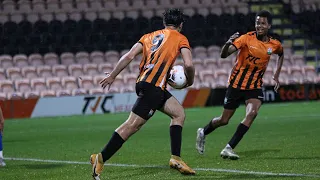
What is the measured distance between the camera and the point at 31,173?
10.3 metres

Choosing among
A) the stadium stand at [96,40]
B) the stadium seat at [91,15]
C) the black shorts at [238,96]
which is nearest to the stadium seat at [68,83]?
the stadium stand at [96,40]

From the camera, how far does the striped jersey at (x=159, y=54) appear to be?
907cm

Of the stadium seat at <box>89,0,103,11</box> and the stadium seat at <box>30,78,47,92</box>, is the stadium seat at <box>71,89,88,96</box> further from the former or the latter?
the stadium seat at <box>89,0,103,11</box>

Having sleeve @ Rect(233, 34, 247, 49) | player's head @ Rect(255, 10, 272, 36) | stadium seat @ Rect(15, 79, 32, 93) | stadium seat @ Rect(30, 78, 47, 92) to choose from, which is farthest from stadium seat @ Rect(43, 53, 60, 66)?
player's head @ Rect(255, 10, 272, 36)

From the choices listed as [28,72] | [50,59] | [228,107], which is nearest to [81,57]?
[50,59]

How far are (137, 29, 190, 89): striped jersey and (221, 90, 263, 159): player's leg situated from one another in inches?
93.1

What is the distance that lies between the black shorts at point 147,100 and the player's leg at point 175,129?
0.54 ft

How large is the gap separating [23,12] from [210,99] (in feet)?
26.1

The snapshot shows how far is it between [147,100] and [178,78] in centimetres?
47

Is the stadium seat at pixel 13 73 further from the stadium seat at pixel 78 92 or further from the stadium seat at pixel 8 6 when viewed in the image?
the stadium seat at pixel 8 6

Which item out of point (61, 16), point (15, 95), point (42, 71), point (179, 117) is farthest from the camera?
point (61, 16)

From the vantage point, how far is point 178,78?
916 centimetres

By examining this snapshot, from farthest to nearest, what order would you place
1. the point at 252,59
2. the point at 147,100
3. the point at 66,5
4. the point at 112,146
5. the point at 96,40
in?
the point at 66,5 → the point at 96,40 → the point at 252,59 → the point at 147,100 → the point at 112,146

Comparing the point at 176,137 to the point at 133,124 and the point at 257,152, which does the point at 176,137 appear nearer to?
the point at 133,124
